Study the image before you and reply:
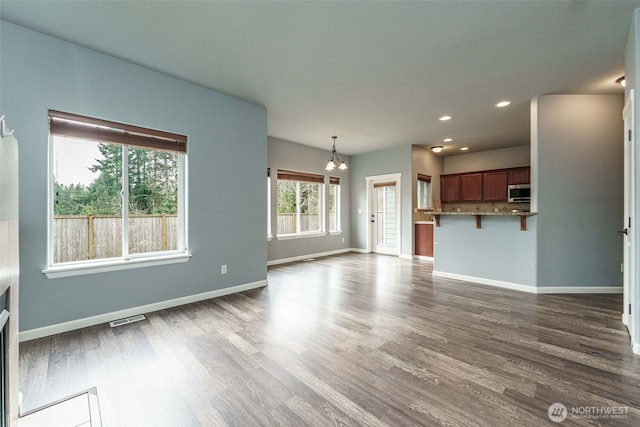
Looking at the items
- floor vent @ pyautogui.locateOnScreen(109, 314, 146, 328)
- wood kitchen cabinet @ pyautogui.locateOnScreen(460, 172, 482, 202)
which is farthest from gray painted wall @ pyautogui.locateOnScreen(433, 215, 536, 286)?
floor vent @ pyautogui.locateOnScreen(109, 314, 146, 328)

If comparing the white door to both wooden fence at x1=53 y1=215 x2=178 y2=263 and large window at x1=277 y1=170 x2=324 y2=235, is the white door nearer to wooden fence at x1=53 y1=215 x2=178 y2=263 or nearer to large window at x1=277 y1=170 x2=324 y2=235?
wooden fence at x1=53 y1=215 x2=178 y2=263

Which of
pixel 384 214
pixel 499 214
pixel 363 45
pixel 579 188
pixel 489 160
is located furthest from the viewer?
pixel 384 214

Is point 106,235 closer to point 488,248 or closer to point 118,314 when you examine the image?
point 118,314

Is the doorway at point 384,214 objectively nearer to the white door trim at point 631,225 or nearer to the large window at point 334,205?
the large window at point 334,205

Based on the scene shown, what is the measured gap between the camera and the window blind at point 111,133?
265 cm

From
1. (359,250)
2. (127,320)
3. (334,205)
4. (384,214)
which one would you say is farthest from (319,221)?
(127,320)

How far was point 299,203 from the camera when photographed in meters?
6.62

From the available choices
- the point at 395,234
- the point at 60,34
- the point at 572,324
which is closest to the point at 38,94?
the point at 60,34

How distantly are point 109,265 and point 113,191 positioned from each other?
2.69 feet

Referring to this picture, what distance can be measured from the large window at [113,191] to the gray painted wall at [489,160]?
288 inches

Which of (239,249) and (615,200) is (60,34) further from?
(615,200)

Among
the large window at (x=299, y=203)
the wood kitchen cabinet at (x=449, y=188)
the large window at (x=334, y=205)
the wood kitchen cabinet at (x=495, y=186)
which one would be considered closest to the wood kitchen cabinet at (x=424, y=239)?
the wood kitchen cabinet at (x=449, y=188)

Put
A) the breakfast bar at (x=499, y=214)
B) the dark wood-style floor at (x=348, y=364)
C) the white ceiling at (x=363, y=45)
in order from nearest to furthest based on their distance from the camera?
the dark wood-style floor at (x=348, y=364)
the white ceiling at (x=363, y=45)
the breakfast bar at (x=499, y=214)

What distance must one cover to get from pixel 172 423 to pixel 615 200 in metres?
5.59
